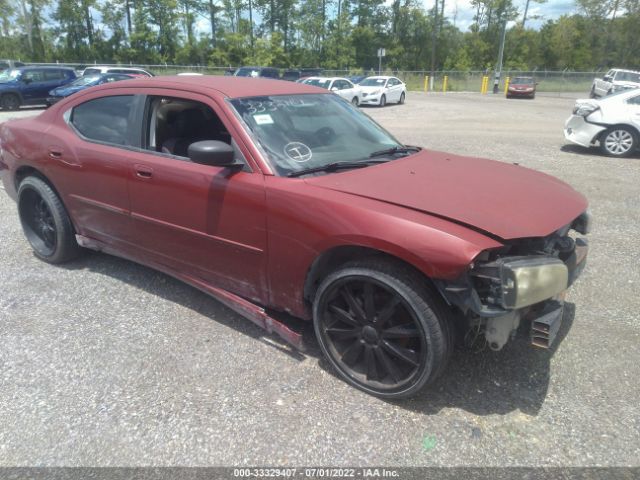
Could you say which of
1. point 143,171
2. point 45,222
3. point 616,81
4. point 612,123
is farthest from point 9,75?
point 616,81

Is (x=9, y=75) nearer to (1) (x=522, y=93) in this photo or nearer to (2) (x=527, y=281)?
(2) (x=527, y=281)

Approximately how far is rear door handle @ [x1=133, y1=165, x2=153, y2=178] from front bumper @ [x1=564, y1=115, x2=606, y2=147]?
9464 millimetres

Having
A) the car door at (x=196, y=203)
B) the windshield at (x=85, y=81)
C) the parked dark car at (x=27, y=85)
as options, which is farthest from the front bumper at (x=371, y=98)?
the car door at (x=196, y=203)

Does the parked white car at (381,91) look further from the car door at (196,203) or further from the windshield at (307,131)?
the car door at (196,203)

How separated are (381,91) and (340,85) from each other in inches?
97.1

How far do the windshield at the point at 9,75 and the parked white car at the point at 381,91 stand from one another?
1409 cm

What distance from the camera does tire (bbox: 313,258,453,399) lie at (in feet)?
7.84

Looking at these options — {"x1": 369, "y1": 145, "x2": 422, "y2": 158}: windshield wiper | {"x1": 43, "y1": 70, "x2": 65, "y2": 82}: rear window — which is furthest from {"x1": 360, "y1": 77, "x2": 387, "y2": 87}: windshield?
{"x1": 369, "y1": 145, "x2": 422, "y2": 158}: windshield wiper

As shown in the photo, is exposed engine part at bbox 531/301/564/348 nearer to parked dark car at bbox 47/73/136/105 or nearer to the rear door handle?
the rear door handle

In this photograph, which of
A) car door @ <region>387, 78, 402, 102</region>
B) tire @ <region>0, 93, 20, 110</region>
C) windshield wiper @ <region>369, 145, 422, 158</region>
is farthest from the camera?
car door @ <region>387, 78, 402, 102</region>

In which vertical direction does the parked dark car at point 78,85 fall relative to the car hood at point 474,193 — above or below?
below

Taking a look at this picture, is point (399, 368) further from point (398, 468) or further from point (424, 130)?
point (424, 130)

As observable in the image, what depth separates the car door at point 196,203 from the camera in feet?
9.54

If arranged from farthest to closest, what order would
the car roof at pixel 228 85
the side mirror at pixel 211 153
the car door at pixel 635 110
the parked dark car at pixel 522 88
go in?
the parked dark car at pixel 522 88, the car door at pixel 635 110, the car roof at pixel 228 85, the side mirror at pixel 211 153
